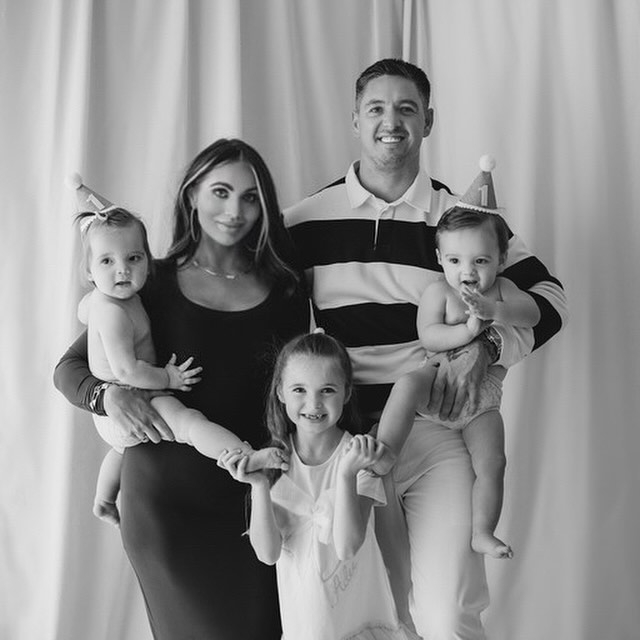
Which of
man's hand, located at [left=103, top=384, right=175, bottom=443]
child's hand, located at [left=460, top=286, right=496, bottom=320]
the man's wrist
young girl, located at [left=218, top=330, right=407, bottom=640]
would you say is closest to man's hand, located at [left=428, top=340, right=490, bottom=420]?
child's hand, located at [left=460, top=286, right=496, bottom=320]

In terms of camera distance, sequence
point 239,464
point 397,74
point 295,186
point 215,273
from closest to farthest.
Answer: point 239,464 → point 215,273 → point 397,74 → point 295,186

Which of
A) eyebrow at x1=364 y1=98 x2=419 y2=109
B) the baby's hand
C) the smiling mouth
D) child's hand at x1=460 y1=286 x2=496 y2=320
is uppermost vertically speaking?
eyebrow at x1=364 y1=98 x2=419 y2=109

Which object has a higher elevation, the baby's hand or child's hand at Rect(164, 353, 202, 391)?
the baby's hand

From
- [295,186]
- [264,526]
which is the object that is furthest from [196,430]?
Result: [295,186]

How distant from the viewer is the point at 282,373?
2170 millimetres

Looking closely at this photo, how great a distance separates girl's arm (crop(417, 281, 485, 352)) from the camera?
Answer: 2.26 metres

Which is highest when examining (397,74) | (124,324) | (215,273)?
(397,74)

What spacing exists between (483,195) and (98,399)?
1024 mm

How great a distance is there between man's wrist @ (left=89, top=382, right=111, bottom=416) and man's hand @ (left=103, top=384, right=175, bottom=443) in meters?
Result: 0.01

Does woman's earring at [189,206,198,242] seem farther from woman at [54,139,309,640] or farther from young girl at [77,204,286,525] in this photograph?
young girl at [77,204,286,525]

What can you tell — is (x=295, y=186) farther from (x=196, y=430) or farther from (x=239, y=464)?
(x=239, y=464)

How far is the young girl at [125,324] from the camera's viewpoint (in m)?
2.20

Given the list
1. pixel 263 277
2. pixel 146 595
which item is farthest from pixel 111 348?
pixel 146 595

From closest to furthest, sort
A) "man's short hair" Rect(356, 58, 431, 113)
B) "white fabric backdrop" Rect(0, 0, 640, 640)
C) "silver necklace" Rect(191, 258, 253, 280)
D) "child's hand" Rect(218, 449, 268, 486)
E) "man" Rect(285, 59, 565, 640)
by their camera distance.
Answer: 1. "child's hand" Rect(218, 449, 268, 486)
2. "man" Rect(285, 59, 565, 640)
3. "silver necklace" Rect(191, 258, 253, 280)
4. "man's short hair" Rect(356, 58, 431, 113)
5. "white fabric backdrop" Rect(0, 0, 640, 640)
